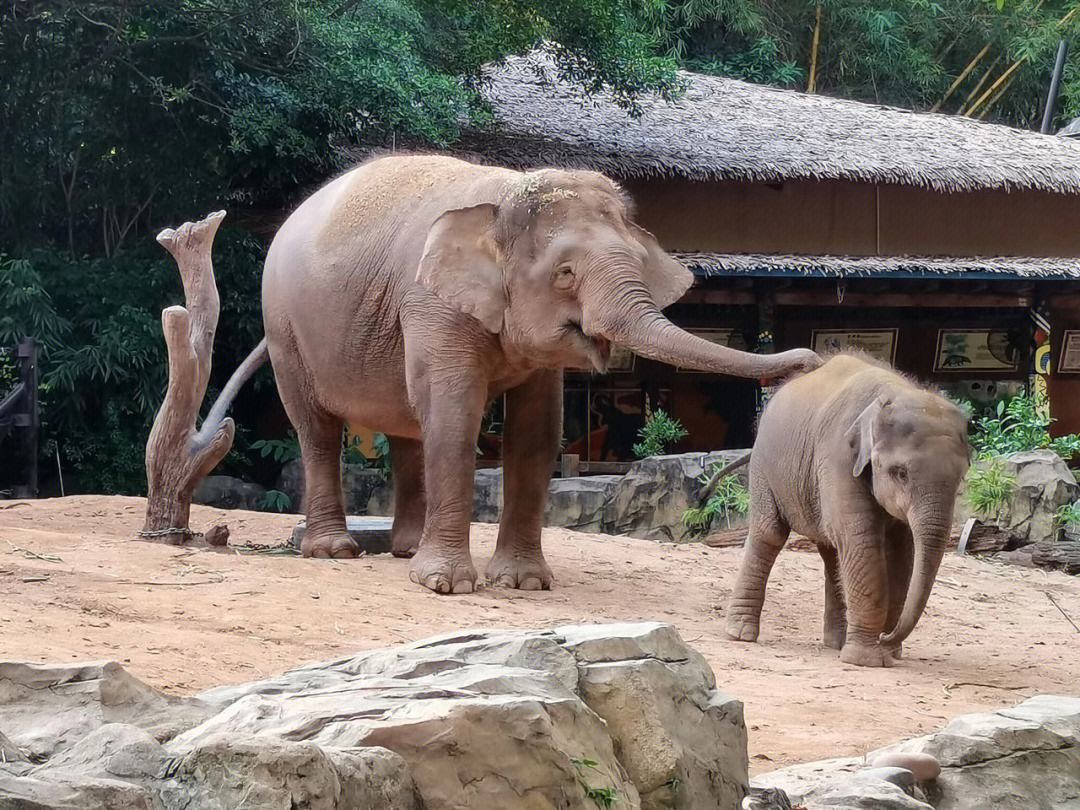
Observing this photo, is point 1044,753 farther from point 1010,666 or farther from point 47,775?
point 47,775

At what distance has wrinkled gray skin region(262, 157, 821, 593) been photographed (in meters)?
7.54

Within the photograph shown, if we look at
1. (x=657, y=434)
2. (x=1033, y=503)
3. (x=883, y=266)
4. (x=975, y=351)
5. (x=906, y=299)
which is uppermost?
(x=883, y=266)

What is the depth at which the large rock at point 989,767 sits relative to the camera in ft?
15.9

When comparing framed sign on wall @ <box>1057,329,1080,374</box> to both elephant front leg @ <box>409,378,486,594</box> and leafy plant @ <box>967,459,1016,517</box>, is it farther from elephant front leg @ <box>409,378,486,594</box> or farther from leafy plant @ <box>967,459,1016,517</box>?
elephant front leg @ <box>409,378,486,594</box>

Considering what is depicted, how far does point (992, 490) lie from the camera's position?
40.1ft

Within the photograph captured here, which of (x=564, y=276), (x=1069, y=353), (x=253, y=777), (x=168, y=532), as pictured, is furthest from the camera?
(x=1069, y=353)

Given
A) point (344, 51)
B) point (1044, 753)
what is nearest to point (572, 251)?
point (1044, 753)

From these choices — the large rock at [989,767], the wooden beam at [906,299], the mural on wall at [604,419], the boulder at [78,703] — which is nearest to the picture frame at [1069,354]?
the wooden beam at [906,299]

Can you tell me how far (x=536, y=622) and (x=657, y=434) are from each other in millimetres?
10148

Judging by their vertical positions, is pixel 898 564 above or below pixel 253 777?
above

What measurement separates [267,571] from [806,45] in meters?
23.0

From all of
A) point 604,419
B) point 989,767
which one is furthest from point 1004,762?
point 604,419

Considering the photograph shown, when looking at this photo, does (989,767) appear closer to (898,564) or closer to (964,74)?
(898,564)

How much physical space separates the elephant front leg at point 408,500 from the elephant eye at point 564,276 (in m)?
2.09
